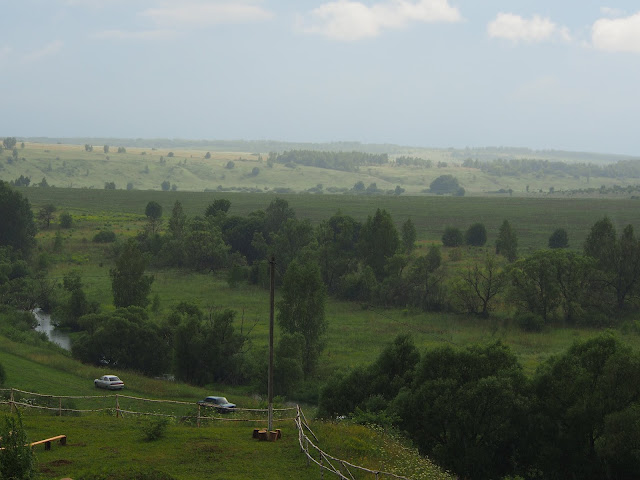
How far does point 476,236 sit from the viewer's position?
105438mm

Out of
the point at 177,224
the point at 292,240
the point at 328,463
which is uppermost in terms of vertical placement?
the point at 177,224

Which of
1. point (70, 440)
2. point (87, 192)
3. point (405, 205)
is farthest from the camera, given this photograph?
point (87, 192)

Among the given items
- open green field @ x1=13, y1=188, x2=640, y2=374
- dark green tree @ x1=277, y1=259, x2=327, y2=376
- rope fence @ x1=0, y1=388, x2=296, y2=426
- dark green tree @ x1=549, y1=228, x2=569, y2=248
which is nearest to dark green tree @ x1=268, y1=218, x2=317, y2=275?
open green field @ x1=13, y1=188, x2=640, y2=374

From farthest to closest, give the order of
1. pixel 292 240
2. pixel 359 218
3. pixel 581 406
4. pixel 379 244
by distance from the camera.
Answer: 1. pixel 359 218
2. pixel 292 240
3. pixel 379 244
4. pixel 581 406

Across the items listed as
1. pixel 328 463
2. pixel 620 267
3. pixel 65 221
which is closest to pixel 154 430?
pixel 328 463

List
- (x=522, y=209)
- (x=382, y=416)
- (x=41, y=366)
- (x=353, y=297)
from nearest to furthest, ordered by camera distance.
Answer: (x=382, y=416), (x=41, y=366), (x=353, y=297), (x=522, y=209)

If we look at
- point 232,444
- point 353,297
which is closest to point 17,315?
point 353,297

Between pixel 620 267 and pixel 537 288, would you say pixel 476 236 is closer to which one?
pixel 620 267

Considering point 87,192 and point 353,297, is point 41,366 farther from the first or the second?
point 87,192

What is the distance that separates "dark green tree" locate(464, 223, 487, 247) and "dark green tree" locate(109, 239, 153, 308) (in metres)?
56.2

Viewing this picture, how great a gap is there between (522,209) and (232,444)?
5526 inches

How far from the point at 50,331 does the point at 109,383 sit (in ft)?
73.1

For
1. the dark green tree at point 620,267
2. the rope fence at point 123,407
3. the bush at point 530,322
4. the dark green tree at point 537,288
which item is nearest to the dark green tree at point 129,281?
the rope fence at point 123,407

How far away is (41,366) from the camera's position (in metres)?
44.8
